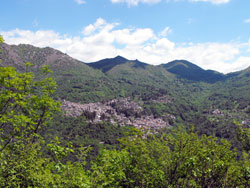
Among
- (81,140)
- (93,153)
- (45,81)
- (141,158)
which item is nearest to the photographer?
(45,81)

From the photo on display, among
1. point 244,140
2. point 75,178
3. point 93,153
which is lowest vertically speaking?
point 93,153

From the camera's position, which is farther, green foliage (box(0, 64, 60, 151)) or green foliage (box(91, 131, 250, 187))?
green foliage (box(91, 131, 250, 187))

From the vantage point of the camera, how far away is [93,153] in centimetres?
15088

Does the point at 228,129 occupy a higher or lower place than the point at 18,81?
lower

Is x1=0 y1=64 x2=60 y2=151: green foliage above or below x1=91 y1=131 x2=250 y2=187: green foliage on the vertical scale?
above

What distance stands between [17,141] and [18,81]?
4814 millimetres

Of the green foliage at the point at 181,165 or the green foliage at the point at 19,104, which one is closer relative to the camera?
the green foliage at the point at 19,104

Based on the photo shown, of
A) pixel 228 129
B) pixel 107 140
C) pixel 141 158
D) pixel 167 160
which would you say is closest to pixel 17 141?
pixel 141 158

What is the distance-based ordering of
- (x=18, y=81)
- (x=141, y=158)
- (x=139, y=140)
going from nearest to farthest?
(x=18, y=81) < (x=141, y=158) < (x=139, y=140)

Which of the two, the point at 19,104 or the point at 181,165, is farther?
the point at 181,165

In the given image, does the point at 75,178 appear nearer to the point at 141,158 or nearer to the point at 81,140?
the point at 141,158

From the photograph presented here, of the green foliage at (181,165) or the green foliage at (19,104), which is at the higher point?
the green foliage at (19,104)

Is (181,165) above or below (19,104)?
below

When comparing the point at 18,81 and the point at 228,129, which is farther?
the point at 228,129
